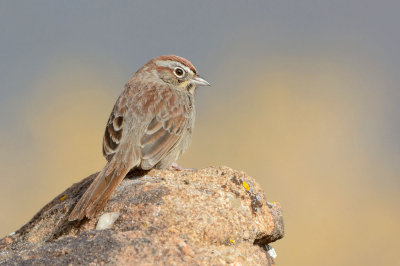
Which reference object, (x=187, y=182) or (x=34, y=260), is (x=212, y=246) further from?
(x=34, y=260)

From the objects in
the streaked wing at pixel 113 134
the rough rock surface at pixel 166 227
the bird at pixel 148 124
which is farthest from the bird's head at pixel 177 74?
the rough rock surface at pixel 166 227

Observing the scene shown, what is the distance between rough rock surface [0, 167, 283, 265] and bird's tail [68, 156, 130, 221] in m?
0.08

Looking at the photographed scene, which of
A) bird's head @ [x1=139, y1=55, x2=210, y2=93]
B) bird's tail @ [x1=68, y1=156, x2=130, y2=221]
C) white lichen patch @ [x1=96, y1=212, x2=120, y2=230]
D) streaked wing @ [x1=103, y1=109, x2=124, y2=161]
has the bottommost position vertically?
white lichen patch @ [x1=96, y1=212, x2=120, y2=230]

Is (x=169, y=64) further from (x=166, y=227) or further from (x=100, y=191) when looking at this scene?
(x=166, y=227)

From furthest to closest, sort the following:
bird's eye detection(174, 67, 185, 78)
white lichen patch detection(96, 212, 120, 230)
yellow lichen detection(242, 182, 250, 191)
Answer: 1. bird's eye detection(174, 67, 185, 78)
2. yellow lichen detection(242, 182, 250, 191)
3. white lichen patch detection(96, 212, 120, 230)

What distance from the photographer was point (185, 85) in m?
7.06

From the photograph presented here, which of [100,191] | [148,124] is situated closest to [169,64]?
[148,124]

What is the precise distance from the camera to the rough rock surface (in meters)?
4.09

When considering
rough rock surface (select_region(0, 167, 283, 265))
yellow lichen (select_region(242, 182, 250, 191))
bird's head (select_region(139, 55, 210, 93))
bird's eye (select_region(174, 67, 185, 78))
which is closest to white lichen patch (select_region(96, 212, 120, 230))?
rough rock surface (select_region(0, 167, 283, 265))

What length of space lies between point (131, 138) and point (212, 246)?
1.94m

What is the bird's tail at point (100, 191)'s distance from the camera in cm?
493

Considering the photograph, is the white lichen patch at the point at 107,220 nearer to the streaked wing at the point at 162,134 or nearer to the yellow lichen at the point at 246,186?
the streaked wing at the point at 162,134

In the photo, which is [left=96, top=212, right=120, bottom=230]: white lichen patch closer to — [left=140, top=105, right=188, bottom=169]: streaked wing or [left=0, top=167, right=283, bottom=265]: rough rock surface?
[left=0, top=167, right=283, bottom=265]: rough rock surface

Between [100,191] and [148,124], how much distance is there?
1255 mm
